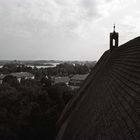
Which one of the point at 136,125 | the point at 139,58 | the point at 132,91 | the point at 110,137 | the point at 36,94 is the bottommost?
the point at 36,94

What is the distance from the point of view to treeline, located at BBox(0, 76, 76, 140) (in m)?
19.9

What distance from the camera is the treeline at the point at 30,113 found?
65.3 feet

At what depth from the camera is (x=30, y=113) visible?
72.5ft

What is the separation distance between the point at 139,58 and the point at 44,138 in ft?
50.1

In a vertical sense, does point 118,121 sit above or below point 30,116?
above

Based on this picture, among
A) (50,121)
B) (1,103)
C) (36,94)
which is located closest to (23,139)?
(50,121)

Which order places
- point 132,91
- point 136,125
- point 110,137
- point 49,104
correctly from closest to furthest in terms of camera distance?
1. point 136,125
2. point 110,137
3. point 132,91
4. point 49,104

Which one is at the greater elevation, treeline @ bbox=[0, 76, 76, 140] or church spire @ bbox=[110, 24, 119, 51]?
church spire @ bbox=[110, 24, 119, 51]

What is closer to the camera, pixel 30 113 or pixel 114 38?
pixel 114 38

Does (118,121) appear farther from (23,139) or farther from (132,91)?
(23,139)

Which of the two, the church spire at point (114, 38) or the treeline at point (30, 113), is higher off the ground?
the church spire at point (114, 38)

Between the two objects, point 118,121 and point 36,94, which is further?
point 36,94

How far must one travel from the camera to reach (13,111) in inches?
862

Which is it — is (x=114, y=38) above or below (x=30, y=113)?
above
